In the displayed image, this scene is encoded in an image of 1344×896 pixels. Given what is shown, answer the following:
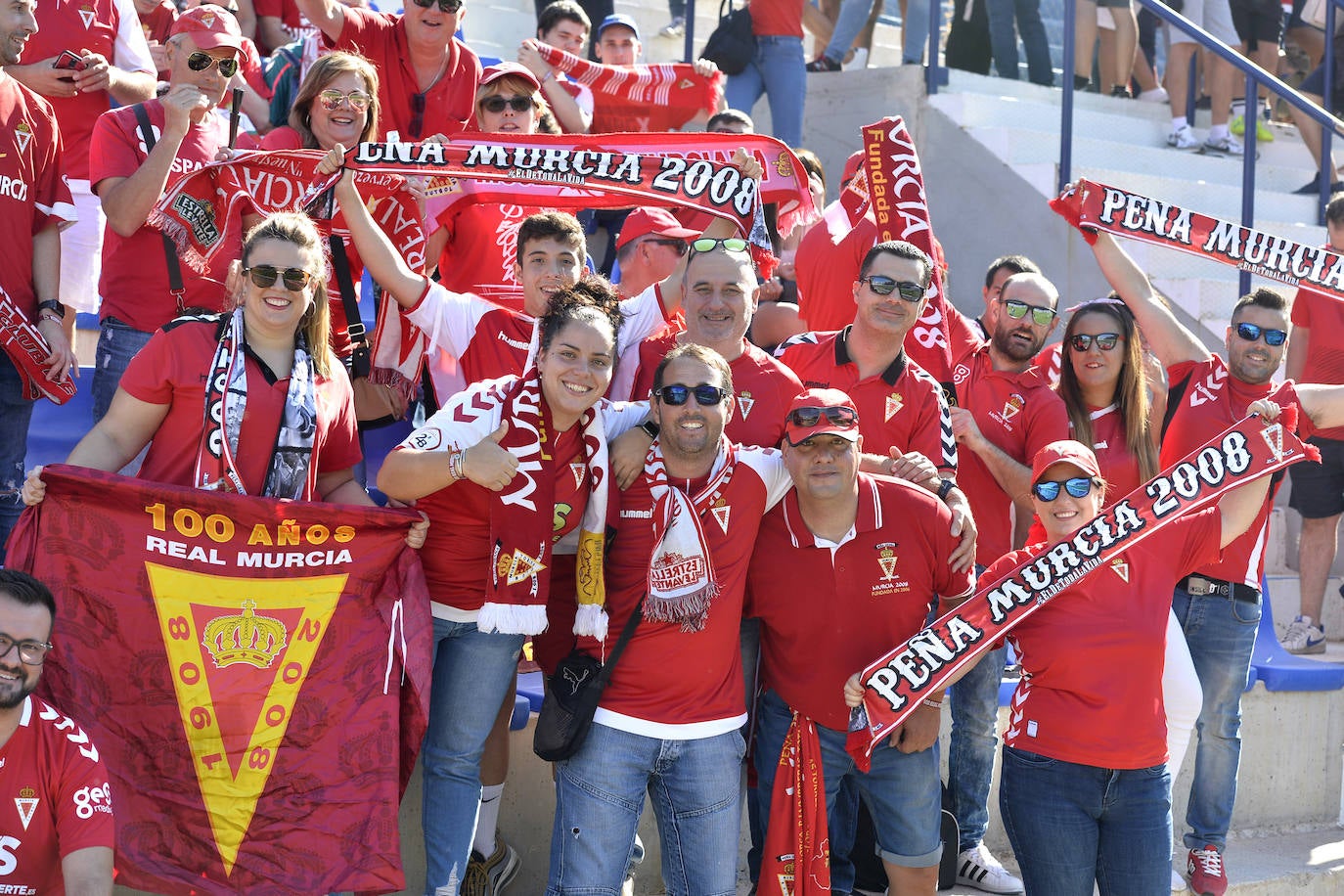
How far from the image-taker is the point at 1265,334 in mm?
5824

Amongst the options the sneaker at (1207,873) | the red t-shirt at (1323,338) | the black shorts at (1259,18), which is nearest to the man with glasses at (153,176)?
the sneaker at (1207,873)

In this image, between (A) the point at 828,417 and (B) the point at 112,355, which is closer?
(A) the point at 828,417

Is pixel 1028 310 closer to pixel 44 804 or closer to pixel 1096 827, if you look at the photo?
pixel 1096 827

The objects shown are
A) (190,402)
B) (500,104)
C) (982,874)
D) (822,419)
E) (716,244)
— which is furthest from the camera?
(500,104)

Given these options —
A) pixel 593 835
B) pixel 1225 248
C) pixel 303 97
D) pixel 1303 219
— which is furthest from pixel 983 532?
pixel 1303 219

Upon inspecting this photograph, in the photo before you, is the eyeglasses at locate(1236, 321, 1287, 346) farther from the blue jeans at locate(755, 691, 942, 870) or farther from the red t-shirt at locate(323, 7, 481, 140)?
the red t-shirt at locate(323, 7, 481, 140)

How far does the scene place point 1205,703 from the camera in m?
5.77

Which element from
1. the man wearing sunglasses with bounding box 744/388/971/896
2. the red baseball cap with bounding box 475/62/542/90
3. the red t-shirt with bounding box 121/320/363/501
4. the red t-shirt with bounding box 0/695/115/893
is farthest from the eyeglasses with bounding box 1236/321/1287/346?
the red t-shirt with bounding box 0/695/115/893

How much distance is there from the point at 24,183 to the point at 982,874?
14.1 feet

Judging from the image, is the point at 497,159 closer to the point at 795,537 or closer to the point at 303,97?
the point at 303,97

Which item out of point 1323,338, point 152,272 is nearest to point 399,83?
point 152,272

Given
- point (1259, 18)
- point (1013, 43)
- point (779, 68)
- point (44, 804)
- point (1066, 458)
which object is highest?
point (1259, 18)

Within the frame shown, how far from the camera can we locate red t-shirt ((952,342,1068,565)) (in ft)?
18.2

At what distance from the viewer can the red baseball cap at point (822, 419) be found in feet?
14.5
